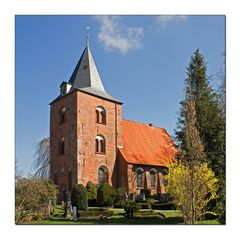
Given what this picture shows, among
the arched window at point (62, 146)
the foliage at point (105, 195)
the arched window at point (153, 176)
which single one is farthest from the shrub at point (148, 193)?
the arched window at point (62, 146)

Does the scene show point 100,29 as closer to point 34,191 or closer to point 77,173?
point 34,191

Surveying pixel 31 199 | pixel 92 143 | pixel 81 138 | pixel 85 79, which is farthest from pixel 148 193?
pixel 31 199

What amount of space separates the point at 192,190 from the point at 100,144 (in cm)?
1436

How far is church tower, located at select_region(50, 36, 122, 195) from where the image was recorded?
24.1 metres

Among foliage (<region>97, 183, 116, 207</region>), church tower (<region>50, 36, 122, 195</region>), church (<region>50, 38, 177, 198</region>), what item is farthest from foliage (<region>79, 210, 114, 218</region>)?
church tower (<region>50, 36, 122, 195</region>)

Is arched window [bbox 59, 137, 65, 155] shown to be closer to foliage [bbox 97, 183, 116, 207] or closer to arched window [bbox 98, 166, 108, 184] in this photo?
arched window [bbox 98, 166, 108, 184]

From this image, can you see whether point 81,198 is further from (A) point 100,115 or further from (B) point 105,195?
(A) point 100,115

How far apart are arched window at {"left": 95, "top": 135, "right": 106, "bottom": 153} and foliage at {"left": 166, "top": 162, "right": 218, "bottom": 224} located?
13095mm

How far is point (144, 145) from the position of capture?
28922 millimetres

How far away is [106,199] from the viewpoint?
21.9m

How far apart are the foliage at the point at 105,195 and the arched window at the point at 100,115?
498 cm
